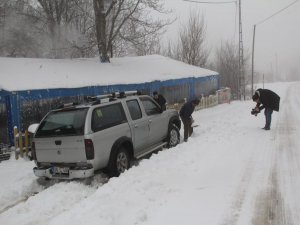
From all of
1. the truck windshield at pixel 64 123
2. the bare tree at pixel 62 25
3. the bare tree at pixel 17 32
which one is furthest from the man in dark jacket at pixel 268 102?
the bare tree at pixel 17 32

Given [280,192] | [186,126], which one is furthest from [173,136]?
[280,192]

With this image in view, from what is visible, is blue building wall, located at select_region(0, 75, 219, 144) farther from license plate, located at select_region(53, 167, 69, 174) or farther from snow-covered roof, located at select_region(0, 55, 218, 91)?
license plate, located at select_region(53, 167, 69, 174)

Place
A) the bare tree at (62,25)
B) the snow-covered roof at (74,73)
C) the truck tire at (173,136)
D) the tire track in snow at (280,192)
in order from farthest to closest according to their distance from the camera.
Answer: the bare tree at (62,25), the snow-covered roof at (74,73), the truck tire at (173,136), the tire track in snow at (280,192)

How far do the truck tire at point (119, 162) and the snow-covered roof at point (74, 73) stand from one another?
549 centimetres

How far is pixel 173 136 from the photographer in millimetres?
10711

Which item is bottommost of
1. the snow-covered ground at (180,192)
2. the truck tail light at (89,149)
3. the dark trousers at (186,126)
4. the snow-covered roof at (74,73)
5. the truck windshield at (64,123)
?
the snow-covered ground at (180,192)

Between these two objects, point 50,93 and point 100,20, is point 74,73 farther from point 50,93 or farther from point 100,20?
point 100,20

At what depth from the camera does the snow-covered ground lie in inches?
206

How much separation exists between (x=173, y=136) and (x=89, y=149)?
406 centimetres

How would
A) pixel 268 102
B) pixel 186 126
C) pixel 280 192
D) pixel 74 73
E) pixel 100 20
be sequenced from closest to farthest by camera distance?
pixel 280 192 → pixel 186 126 → pixel 268 102 → pixel 74 73 → pixel 100 20

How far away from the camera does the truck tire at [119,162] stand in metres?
7.57

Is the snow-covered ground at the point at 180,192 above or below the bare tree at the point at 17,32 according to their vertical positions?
below

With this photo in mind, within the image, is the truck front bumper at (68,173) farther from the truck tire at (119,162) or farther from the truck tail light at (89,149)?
the truck tire at (119,162)

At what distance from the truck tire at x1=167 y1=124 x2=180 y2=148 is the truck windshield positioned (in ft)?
11.6
